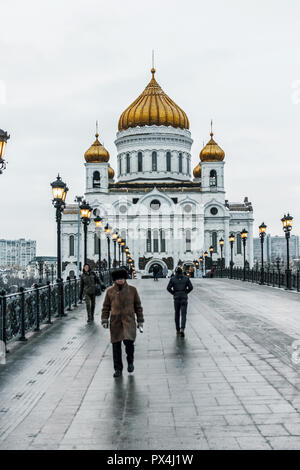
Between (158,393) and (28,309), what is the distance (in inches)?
250


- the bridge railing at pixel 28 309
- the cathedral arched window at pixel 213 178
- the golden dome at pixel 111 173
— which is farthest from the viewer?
the golden dome at pixel 111 173

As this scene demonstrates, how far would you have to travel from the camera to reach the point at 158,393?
7848 millimetres

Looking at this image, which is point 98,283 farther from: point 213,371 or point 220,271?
point 220,271

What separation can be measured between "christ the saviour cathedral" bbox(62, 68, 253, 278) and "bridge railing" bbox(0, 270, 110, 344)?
236 feet

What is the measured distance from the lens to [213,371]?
30.2ft

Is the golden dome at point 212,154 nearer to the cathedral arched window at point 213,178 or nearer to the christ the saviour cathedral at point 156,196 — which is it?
the christ the saviour cathedral at point 156,196

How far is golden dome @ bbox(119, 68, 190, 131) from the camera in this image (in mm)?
94250

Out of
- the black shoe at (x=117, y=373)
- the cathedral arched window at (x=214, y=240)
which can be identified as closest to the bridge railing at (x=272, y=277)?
the black shoe at (x=117, y=373)

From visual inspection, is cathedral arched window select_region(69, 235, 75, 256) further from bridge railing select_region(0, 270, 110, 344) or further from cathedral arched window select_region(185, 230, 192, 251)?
bridge railing select_region(0, 270, 110, 344)

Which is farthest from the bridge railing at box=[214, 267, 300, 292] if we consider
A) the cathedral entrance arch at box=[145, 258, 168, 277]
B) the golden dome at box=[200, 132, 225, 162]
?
the golden dome at box=[200, 132, 225, 162]

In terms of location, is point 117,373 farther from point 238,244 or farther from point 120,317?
point 238,244

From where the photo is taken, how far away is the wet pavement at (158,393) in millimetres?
5914

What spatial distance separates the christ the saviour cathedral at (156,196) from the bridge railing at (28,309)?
7183cm

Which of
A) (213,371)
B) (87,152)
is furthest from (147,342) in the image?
(87,152)
